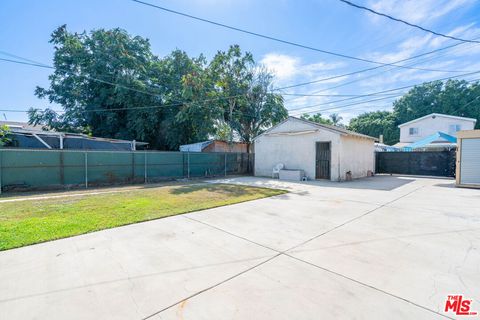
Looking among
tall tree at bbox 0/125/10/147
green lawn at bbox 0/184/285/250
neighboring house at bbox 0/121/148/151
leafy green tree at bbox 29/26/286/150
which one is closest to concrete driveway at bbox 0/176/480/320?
Result: green lawn at bbox 0/184/285/250

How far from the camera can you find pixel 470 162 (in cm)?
962

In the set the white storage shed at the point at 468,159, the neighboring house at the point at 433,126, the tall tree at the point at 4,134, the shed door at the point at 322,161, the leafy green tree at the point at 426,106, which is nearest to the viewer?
the white storage shed at the point at 468,159

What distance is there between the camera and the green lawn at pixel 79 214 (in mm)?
3873

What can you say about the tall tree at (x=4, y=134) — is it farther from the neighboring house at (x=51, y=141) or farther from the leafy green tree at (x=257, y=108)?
the leafy green tree at (x=257, y=108)

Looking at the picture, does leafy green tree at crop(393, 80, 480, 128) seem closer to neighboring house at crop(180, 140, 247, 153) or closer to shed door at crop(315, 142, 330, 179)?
shed door at crop(315, 142, 330, 179)

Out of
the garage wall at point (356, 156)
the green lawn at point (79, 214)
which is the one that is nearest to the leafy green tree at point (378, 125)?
the garage wall at point (356, 156)

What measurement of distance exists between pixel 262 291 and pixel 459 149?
40.2ft

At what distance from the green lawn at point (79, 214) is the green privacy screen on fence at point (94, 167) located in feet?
10.1

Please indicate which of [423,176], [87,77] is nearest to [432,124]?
[423,176]

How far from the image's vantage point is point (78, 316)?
1.90 meters

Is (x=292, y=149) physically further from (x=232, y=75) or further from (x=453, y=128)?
(x=453, y=128)

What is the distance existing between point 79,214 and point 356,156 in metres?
13.6

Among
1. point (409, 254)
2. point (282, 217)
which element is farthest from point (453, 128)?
point (409, 254)

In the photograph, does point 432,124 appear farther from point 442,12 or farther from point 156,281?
point 156,281
